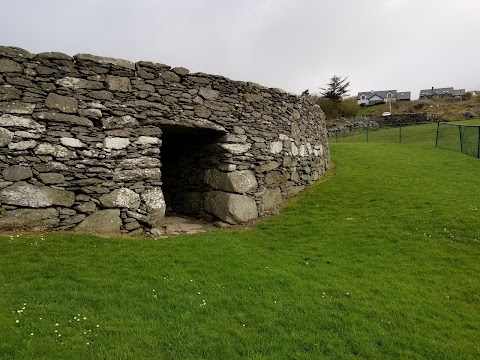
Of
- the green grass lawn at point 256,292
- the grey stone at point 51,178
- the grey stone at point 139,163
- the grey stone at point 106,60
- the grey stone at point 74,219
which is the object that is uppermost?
the grey stone at point 106,60

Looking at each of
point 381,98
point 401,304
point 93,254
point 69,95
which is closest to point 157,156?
point 69,95

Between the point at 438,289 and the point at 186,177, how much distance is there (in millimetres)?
6503

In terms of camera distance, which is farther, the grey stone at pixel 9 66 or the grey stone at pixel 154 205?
the grey stone at pixel 154 205

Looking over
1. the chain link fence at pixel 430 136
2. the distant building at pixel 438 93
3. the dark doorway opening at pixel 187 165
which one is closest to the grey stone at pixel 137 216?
the dark doorway opening at pixel 187 165

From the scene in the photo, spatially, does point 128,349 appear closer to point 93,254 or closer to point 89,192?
point 93,254

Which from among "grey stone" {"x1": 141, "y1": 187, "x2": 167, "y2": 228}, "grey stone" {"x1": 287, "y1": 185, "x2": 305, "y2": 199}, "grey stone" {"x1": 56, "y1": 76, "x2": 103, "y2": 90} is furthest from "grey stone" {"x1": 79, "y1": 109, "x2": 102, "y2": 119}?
"grey stone" {"x1": 287, "y1": 185, "x2": 305, "y2": 199}

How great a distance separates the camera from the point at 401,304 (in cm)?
498

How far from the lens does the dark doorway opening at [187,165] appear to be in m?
8.80

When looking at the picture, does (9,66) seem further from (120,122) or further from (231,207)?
(231,207)

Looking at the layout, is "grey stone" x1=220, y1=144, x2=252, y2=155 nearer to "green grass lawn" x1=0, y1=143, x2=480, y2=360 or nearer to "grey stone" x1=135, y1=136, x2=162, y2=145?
"grey stone" x1=135, y1=136, x2=162, y2=145

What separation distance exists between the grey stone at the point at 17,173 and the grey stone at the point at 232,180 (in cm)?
400

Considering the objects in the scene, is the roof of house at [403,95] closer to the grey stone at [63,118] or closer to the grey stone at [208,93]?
the grey stone at [208,93]

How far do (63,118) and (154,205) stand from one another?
2391 mm

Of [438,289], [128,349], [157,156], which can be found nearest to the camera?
[128,349]
